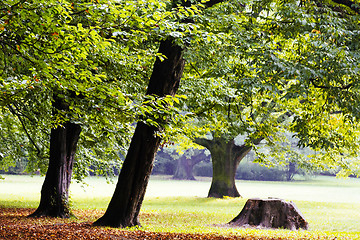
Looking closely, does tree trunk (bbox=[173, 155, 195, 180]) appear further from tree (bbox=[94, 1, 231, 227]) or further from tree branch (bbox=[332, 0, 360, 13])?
tree branch (bbox=[332, 0, 360, 13])

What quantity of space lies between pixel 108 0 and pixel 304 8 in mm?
6073

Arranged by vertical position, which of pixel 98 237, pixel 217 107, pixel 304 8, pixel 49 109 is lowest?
pixel 98 237

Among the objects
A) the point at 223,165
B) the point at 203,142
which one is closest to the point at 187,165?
the point at 203,142

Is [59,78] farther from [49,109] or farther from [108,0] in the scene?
[49,109]

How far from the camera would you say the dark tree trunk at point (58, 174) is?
1344cm

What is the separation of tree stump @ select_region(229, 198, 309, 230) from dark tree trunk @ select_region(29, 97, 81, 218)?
5.89 metres

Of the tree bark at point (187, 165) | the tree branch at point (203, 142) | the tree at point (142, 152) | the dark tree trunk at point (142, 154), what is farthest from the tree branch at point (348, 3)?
→ the tree bark at point (187, 165)

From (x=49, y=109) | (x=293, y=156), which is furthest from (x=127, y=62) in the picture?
(x=293, y=156)

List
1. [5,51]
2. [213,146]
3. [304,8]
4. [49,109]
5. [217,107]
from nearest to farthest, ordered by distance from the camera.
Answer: [5,51]
[304,8]
[49,109]
[217,107]
[213,146]

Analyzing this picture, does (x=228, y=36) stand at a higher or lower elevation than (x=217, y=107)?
higher

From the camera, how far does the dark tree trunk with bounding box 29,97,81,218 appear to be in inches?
529

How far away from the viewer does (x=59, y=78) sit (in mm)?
7148

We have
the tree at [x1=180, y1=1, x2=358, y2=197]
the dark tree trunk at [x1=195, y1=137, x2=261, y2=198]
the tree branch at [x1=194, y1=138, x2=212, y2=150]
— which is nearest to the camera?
the tree at [x1=180, y1=1, x2=358, y2=197]

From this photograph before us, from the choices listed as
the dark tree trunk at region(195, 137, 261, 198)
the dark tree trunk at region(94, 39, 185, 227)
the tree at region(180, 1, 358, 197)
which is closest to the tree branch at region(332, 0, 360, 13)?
the tree at region(180, 1, 358, 197)
